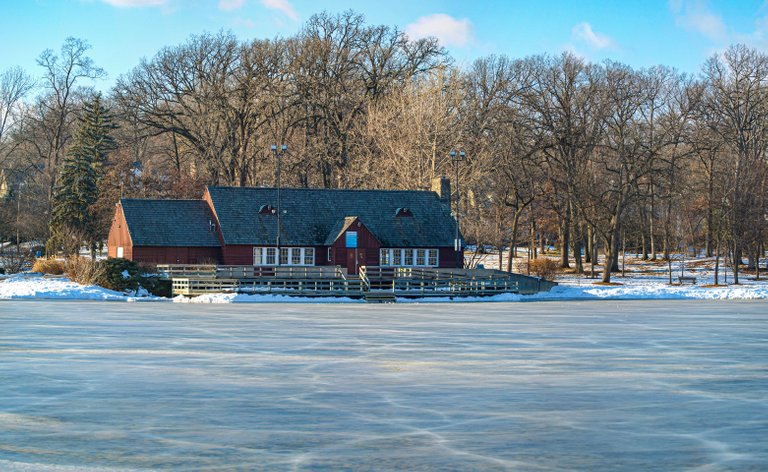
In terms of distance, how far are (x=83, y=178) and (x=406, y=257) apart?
3070cm

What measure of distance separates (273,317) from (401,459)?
21765 mm

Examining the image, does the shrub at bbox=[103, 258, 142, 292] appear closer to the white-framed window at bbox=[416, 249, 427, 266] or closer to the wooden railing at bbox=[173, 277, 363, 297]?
the wooden railing at bbox=[173, 277, 363, 297]

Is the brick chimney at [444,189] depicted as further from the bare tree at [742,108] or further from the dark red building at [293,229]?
the bare tree at [742,108]

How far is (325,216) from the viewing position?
6053 cm

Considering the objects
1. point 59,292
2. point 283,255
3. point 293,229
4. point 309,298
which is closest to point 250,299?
point 309,298

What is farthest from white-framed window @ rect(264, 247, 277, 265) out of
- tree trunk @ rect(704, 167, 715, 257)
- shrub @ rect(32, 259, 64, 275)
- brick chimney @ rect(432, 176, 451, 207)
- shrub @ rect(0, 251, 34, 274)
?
tree trunk @ rect(704, 167, 715, 257)

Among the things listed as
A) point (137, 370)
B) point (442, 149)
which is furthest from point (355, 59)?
point (137, 370)

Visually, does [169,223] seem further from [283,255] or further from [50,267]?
[50,267]

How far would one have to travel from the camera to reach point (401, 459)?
955cm

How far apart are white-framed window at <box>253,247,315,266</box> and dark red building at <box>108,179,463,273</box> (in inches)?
2.5

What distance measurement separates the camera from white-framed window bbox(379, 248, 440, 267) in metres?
59.7

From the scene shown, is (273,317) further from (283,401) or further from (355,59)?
(355,59)

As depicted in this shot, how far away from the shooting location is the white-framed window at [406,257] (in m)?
59.7

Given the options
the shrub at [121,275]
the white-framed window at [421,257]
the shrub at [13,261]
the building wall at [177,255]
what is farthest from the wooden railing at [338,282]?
the shrub at [13,261]
